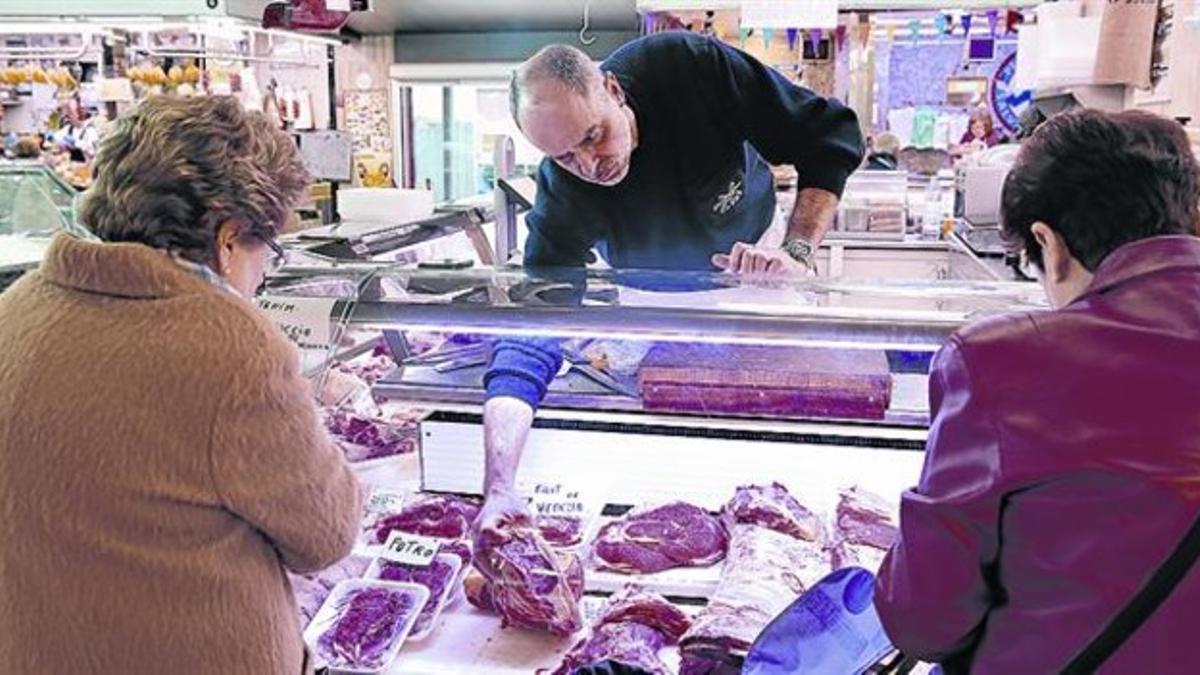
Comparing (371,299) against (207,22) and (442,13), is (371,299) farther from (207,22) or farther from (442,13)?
(442,13)

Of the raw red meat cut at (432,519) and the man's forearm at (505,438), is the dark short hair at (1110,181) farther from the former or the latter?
the raw red meat cut at (432,519)

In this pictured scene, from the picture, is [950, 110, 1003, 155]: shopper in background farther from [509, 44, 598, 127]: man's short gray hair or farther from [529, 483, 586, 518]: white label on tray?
[529, 483, 586, 518]: white label on tray

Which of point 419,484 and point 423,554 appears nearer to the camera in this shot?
point 423,554

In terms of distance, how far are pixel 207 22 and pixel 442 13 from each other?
6.68 meters

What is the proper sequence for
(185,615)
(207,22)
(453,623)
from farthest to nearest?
1. (207,22)
2. (453,623)
3. (185,615)

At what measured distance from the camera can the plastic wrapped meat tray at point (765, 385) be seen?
228 centimetres

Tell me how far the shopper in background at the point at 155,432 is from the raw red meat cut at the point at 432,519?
29.3 inches

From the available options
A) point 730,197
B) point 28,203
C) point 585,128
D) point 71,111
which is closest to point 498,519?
point 585,128

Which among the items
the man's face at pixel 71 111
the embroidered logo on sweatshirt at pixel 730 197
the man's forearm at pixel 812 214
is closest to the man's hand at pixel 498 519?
the man's forearm at pixel 812 214

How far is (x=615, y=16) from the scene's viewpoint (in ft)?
37.0

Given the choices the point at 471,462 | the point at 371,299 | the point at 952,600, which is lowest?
the point at 471,462

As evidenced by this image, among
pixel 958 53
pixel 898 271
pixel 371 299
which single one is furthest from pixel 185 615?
pixel 958 53

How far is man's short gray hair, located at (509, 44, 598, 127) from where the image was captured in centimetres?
248

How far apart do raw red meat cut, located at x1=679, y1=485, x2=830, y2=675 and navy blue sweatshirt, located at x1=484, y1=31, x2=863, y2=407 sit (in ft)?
3.29
